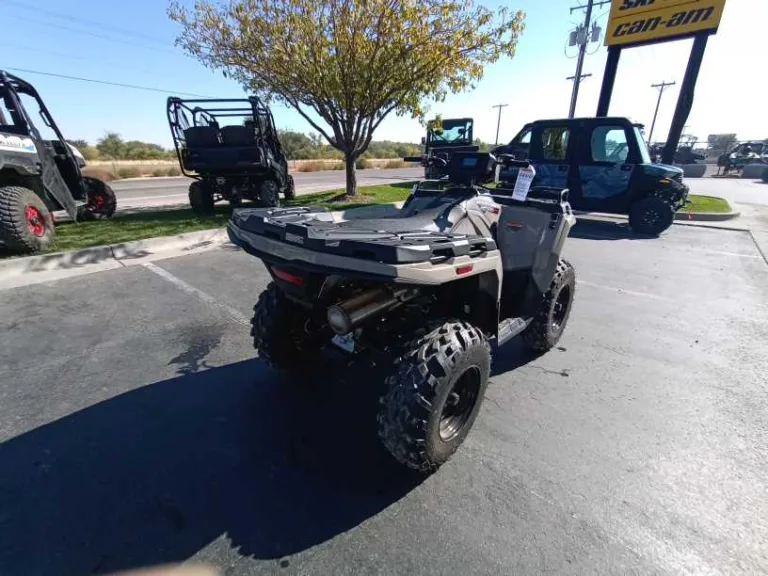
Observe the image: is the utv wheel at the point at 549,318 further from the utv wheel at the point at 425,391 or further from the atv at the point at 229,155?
the atv at the point at 229,155

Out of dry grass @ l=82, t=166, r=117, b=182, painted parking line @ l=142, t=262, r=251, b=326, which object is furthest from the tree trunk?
dry grass @ l=82, t=166, r=117, b=182

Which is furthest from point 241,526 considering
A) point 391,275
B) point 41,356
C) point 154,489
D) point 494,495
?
point 41,356

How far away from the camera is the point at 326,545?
163 centimetres

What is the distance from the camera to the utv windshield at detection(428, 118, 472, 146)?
1853 cm

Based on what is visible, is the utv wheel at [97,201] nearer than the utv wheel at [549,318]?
No

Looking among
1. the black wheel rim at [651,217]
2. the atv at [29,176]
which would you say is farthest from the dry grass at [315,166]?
the black wheel rim at [651,217]

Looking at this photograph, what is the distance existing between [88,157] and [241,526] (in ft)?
119

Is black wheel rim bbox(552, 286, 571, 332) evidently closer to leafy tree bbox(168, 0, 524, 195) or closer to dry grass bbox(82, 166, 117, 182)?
leafy tree bbox(168, 0, 524, 195)

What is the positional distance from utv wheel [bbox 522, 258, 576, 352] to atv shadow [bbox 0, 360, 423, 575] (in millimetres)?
1426

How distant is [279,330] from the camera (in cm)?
265

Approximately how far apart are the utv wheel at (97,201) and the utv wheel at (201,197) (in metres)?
1.57

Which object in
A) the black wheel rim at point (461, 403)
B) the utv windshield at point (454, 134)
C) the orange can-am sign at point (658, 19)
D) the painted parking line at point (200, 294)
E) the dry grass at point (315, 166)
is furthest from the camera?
the dry grass at point (315, 166)

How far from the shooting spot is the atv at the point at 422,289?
162 centimetres

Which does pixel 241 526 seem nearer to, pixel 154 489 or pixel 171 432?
pixel 154 489
